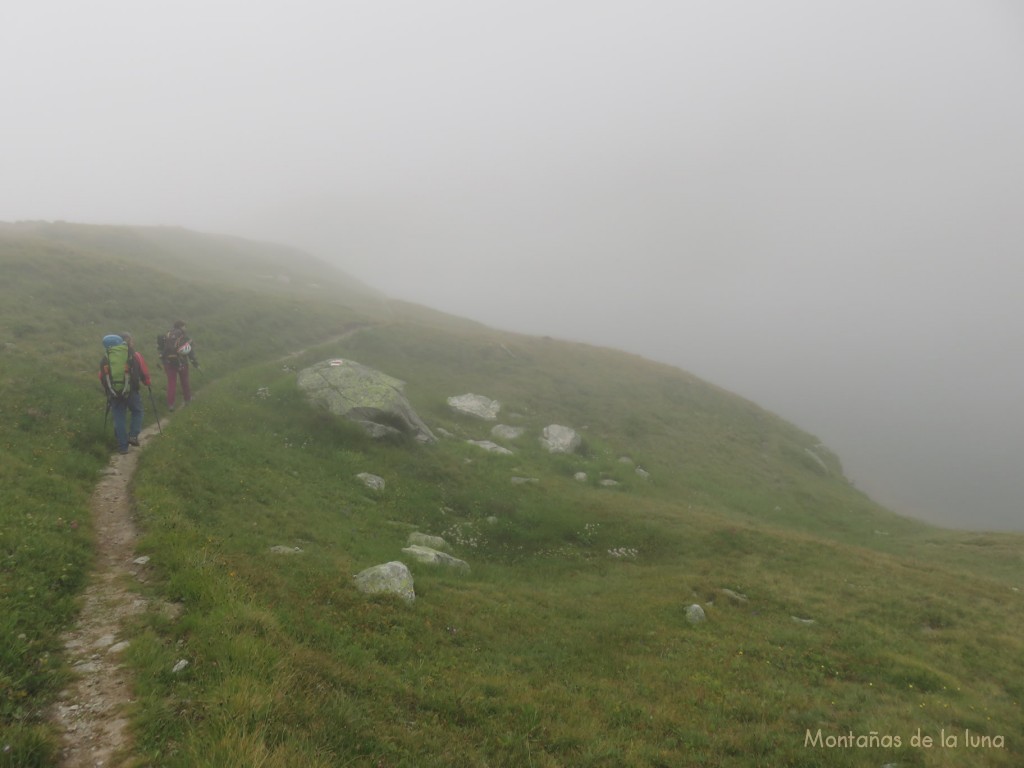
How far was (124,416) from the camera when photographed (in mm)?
19812

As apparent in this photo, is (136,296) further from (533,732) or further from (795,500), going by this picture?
(795,500)

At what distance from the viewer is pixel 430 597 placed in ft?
48.6

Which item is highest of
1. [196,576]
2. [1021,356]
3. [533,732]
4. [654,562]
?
[1021,356]

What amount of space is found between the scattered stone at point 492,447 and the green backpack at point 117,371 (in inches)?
752

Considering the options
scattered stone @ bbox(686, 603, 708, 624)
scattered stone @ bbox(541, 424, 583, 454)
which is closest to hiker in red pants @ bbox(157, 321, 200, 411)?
scattered stone @ bbox(541, 424, 583, 454)

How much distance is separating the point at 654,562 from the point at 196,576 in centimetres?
1836

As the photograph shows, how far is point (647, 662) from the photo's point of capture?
13.6 metres

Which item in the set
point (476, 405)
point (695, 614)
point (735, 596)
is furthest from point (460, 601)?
point (476, 405)

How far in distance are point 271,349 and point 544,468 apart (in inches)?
1039

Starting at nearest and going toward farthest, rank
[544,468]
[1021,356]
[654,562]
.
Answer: [654,562] → [544,468] → [1021,356]

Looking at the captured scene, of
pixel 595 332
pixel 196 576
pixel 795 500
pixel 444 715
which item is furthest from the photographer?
pixel 595 332

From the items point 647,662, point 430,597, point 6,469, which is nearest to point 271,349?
point 6,469

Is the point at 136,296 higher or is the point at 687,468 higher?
the point at 136,296

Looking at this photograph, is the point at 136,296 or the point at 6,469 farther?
the point at 136,296
